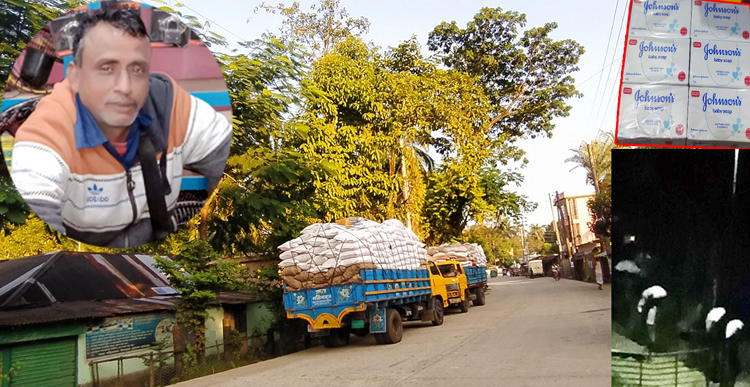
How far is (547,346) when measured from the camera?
13.1 meters

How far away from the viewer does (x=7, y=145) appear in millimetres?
3525

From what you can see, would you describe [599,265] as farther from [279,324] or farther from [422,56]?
[279,324]

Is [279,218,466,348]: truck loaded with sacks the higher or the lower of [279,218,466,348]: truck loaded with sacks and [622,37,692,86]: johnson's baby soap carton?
the lower

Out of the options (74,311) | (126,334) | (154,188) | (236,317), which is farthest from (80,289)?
(154,188)

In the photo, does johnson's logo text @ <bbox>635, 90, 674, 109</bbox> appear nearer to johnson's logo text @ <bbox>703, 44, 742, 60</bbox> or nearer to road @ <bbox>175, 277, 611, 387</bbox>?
johnson's logo text @ <bbox>703, 44, 742, 60</bbox>

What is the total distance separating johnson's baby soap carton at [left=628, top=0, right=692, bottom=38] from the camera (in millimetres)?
4969

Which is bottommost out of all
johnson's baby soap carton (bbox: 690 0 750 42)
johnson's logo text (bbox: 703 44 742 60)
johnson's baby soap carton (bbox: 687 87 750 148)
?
johnson's baby soap carton (bbox: 687 87 750 148)

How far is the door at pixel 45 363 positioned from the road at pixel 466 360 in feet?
8.48

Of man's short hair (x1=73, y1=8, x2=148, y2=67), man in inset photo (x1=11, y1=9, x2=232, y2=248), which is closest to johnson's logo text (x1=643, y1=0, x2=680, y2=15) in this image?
man in inset photo (x1=11, y1=9, x2=232, y2=248)

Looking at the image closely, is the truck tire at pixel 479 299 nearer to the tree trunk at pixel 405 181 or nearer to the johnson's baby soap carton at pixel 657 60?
the tree trunk at pixel 405 181

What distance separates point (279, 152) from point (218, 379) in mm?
7815

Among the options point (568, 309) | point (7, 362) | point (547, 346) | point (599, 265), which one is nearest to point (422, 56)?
point (568, 309)

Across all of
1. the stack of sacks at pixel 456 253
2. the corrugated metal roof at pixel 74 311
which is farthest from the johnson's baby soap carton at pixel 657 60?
the stack of sacks at pixel 456 253

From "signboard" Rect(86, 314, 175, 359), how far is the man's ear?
12173 millimetres
